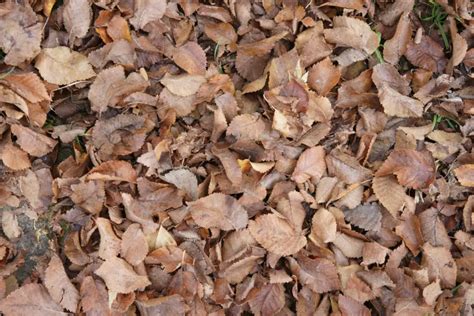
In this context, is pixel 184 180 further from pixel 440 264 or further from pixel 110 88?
pixel 440 264

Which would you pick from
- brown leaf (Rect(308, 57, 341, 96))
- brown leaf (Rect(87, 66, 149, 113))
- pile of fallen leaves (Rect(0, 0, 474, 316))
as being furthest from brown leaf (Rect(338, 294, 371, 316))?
brown leaf (Rect(87, 66, 149, 113))

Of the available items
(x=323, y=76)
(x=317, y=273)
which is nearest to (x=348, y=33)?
(x=323, y=76)

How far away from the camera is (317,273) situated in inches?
61.4

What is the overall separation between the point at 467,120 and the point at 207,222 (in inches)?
31.4

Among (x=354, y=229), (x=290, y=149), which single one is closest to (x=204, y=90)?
(x=290, y=149)

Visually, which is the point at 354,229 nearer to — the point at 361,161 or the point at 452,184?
the point at 361,161

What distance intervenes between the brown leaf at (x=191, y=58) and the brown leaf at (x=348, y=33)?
35 cm

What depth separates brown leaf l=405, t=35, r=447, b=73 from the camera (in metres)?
1.68

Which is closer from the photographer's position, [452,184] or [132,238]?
[132,238]

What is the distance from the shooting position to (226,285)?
1.54 m

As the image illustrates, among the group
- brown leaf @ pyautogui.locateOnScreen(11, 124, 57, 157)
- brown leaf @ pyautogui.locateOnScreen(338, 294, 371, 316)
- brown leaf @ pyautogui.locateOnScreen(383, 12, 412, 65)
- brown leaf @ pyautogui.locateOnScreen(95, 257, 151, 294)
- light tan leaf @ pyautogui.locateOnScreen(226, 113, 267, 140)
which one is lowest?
brown leaf @ pyautogui.locateOnScreen(338, 294, 371, 316)

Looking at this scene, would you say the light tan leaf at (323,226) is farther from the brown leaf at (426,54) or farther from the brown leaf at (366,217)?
the brown leaf at (426,54)

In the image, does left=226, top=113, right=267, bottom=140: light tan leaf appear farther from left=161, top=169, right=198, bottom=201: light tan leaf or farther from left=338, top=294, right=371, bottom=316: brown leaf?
left=338, top=294, right=371, bottom=316: brown leaf

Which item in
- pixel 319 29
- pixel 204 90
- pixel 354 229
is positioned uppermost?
pixel 319 29
